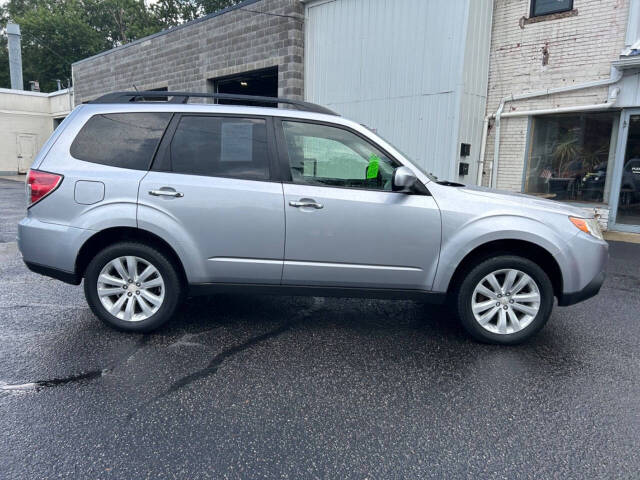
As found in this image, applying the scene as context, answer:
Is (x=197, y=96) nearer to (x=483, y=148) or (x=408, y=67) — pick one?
(x=408, y=67)

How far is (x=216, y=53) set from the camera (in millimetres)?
14828

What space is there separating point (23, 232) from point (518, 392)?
13.6ft

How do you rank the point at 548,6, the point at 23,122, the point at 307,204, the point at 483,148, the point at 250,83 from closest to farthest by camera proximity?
the point at 307,204 < the point at 548,6 < the point at 483,148 < the point at 250,83 < the point at 23,122

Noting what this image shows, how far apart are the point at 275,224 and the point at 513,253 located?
2045 millimetres

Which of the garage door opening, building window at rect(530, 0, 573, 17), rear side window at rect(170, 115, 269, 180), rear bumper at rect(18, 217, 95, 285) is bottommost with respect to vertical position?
rear bumper at rect(18, 217, 95, 285)

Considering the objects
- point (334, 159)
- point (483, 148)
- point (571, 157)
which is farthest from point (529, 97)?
point (334, 159)

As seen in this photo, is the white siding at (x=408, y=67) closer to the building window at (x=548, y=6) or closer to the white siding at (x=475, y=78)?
the white siding at (x=475, y=78)

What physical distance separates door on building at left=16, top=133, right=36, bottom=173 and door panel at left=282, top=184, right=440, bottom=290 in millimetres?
32734

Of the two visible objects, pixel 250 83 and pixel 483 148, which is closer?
pixel 483 148

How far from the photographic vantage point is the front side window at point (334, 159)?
3900mm

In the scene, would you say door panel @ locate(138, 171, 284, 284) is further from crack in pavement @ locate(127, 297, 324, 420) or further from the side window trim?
crack in pavement @ locate(127, 297, 324, 420)

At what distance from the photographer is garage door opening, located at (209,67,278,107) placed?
14262mm

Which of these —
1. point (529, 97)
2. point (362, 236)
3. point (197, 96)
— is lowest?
point (362, 236)

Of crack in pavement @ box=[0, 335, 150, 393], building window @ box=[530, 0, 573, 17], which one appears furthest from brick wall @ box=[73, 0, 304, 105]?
crack in pavement @ box=[0, 335, 150, 393]
